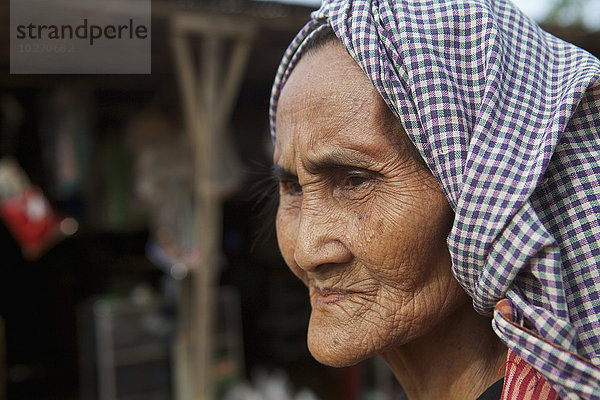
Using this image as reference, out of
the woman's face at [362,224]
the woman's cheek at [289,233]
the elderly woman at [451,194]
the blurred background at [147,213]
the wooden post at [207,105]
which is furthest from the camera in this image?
the blurred background at [147,213]

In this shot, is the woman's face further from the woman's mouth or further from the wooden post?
the wooden post

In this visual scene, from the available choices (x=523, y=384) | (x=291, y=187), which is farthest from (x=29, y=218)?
(x=523, y=384)

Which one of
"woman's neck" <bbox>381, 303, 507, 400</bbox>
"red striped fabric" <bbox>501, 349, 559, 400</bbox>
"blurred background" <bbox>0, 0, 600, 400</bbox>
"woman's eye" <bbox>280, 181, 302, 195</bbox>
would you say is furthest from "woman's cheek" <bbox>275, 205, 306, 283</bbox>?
"blurred background" <bbox>0, 0, 600, 400</bbox>

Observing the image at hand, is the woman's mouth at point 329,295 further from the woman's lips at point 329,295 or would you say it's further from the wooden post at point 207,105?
the wooden post at point 207,105

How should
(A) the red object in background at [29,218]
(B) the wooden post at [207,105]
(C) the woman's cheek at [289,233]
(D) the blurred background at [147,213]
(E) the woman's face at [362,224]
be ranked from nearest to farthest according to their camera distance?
1. (E) the woman's face at [362,224]
2. (C) the woman's cheek at [289,233]
3. (B) the wooden post at [207,105]
4. (D) the blurred background at [147,213]
5. (A) the red object in background at [29,218]

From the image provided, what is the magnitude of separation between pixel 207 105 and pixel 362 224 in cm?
313

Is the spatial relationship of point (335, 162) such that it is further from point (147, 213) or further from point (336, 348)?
point (147, 213)

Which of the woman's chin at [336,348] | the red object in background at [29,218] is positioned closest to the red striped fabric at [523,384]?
the woman's chin at [336,348]

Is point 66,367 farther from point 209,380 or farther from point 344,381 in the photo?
point 344,381

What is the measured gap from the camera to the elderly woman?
831 millimetres

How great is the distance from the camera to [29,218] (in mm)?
4793

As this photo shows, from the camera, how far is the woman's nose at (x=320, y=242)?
3.23ft

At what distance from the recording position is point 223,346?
18.3 feet

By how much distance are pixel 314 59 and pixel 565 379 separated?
0.72 meters
